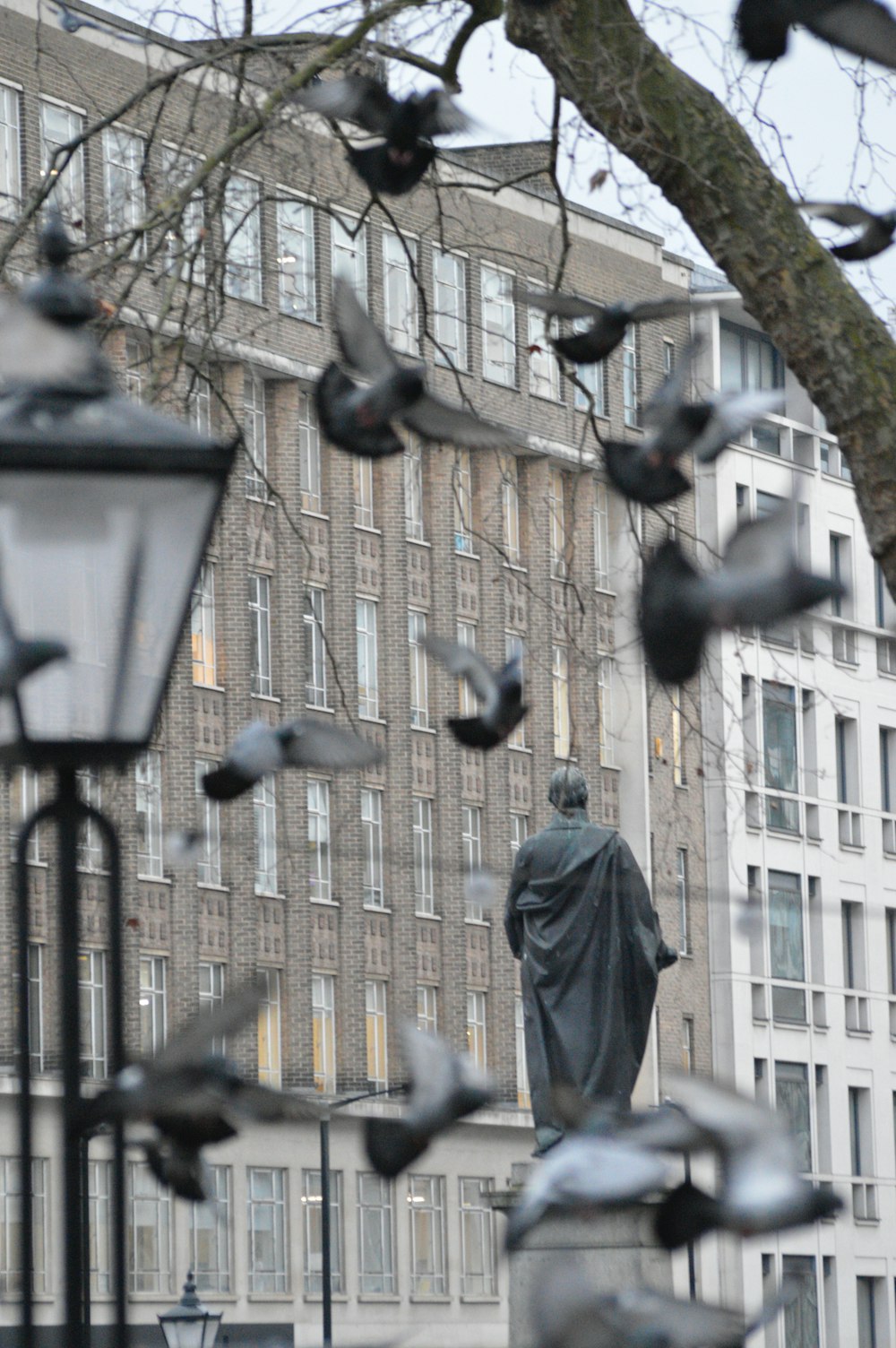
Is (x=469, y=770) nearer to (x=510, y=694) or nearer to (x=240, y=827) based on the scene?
(x=240, y=827)

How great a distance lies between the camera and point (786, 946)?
193 feet

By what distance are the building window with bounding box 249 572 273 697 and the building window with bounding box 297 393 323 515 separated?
1.63 meters

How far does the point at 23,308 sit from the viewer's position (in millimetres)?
4453

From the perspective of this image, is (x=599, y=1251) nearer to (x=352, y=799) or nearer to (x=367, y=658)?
(x=352, y=799)

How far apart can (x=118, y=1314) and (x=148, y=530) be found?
1201mm

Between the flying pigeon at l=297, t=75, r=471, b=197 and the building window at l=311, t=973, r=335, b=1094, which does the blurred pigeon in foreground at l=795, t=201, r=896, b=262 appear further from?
the building window at l=311, t=973, r=335, b=1094

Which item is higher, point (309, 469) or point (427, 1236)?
point (309, 469)

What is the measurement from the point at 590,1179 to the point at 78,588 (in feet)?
4.90

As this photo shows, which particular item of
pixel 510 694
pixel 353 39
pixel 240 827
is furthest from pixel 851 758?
pixel 510 694

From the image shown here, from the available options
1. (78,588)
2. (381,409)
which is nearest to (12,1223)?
(381,409)

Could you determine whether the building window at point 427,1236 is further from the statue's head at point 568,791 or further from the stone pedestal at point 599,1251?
the stone pedestal at point 599,1251

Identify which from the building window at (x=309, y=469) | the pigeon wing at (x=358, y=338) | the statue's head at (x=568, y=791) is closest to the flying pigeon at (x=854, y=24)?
the pigeon wing at (x=358, y=338)

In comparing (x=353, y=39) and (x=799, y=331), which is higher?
(x=353, y=39)

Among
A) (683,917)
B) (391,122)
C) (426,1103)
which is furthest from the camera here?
(683,917)
